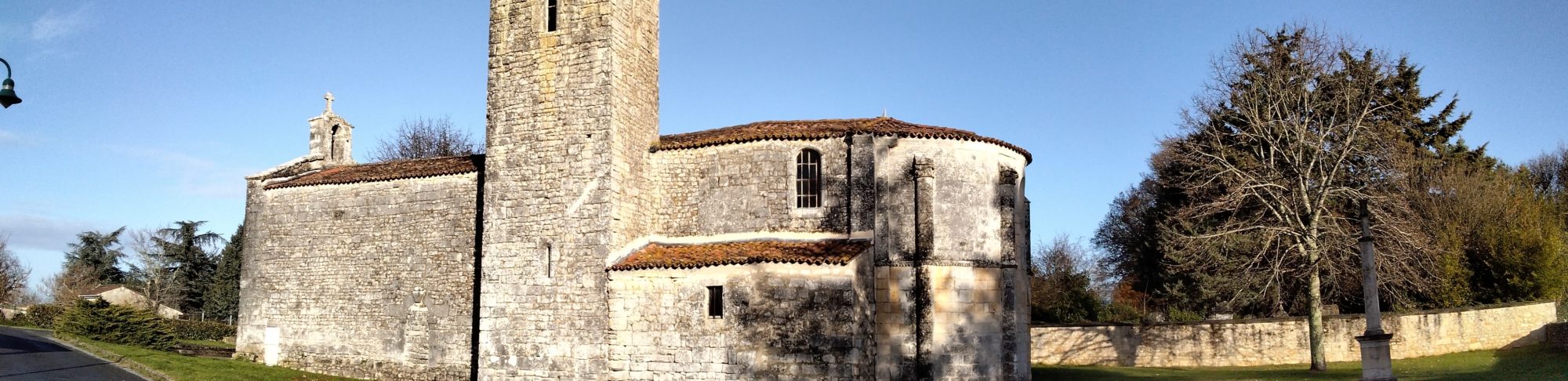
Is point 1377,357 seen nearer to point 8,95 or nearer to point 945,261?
point 945,261

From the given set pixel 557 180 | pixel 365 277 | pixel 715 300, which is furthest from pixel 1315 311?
pixel 365 277

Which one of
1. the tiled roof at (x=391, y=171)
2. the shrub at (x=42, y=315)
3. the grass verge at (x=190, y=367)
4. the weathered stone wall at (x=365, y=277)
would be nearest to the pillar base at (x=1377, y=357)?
the weathered stone wall at (x=365, y=277)

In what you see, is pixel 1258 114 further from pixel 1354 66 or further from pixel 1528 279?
pixel 1528 279

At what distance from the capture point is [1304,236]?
24266 millimetres

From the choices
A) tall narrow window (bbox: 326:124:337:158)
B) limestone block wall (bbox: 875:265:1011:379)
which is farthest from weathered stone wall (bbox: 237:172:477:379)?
limestone block wall (bbox: 875:265:1011:379)

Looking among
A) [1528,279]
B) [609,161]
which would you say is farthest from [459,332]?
[1528,279]

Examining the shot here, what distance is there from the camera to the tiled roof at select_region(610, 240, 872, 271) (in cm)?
1850

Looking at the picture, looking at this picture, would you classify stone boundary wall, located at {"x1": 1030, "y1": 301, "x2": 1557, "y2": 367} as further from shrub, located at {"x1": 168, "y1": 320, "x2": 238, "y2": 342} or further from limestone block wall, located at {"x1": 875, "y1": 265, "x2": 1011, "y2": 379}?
shrub, located at {"x1": 168, "y1": 320, "x2": 238, "y2": 342}

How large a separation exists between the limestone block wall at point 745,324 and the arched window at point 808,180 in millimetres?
1795

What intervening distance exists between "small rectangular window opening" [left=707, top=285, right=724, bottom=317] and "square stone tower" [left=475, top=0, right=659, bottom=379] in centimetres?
200

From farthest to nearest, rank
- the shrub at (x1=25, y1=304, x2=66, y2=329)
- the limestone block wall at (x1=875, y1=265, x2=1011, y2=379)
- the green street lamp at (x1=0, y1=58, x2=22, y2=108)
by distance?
1. the shrub at (x1=25, y1=304, x2=66, y2=329)
2. the limestone block wall at (x1=875, y1=265, x2=1011, y2=379)
3. the green street lamp at (x1=0, y1=58, x2=22, y2=108)

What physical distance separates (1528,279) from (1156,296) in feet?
38.1

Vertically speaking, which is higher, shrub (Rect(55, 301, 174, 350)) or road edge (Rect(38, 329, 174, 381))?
shrub (Rect(55, 301, 174, 350))

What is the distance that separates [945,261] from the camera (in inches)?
764
